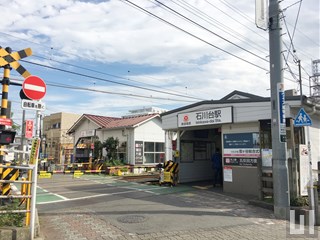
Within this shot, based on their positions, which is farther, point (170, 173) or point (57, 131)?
point (57, 131)

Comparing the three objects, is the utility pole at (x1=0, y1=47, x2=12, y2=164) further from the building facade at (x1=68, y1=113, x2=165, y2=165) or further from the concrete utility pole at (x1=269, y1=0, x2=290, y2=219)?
the building facade at (x1=68, y1=113, x2=165, y2=165)

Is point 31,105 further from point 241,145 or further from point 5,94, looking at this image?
point 241,145

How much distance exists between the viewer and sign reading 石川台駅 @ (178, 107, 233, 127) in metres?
12.4

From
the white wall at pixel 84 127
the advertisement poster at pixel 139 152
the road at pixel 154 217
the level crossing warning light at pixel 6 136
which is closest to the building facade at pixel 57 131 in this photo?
the white wall at pixel 84 127

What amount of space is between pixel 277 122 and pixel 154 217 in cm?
450

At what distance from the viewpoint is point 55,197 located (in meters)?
11.2

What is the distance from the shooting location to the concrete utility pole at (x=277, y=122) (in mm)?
8398

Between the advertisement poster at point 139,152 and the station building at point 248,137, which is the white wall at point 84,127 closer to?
the advertisement poster at point 139,152

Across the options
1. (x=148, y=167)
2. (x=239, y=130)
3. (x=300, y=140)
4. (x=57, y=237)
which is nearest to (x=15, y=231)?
(x=57, y=237)

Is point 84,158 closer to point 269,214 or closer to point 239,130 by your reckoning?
point 239,130

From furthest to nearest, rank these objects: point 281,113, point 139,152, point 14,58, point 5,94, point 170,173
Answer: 1. point 139,152
2. point 170,173
3. point 281,113
4. point 14,58
5. point 5,94

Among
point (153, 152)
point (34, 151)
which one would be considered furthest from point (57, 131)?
point (34, 151)

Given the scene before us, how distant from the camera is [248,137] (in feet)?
39.4

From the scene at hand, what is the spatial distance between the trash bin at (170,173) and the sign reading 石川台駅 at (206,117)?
6.86ft
